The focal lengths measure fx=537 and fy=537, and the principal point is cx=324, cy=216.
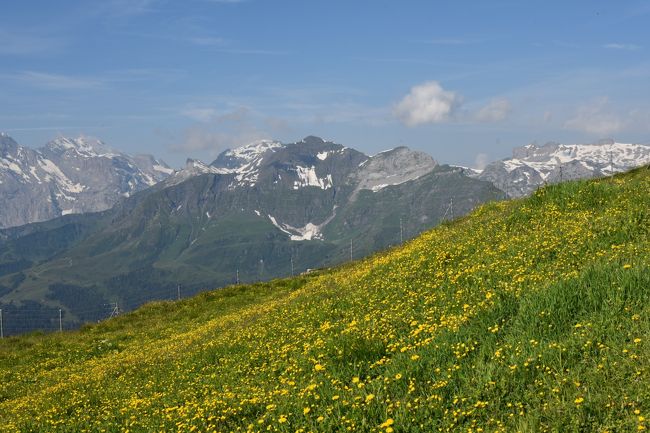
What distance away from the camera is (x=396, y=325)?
47.0 ft

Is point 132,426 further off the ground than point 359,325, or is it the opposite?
point 359,325

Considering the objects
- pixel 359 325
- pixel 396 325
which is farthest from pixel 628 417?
pixel 359 325

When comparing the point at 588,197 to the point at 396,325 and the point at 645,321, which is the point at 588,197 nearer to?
the point at 396,325

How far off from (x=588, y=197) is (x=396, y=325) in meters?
13.4

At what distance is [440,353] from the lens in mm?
11148

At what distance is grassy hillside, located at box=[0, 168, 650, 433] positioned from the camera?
29.1 ft

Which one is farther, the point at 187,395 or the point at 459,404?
the point at 187,395

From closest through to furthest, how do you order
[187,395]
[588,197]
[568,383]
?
[568,383], [187,395], [588,197]

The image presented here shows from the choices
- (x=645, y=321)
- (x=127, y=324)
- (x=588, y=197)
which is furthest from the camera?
(x=127, y=324)

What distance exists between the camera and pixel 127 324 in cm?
3984

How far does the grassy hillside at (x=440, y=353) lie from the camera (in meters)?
8.88

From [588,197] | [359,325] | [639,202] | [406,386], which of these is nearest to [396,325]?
[359,325]

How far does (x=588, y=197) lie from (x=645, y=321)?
1493 centimetres

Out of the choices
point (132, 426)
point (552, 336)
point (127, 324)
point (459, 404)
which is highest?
point (552, 336)
